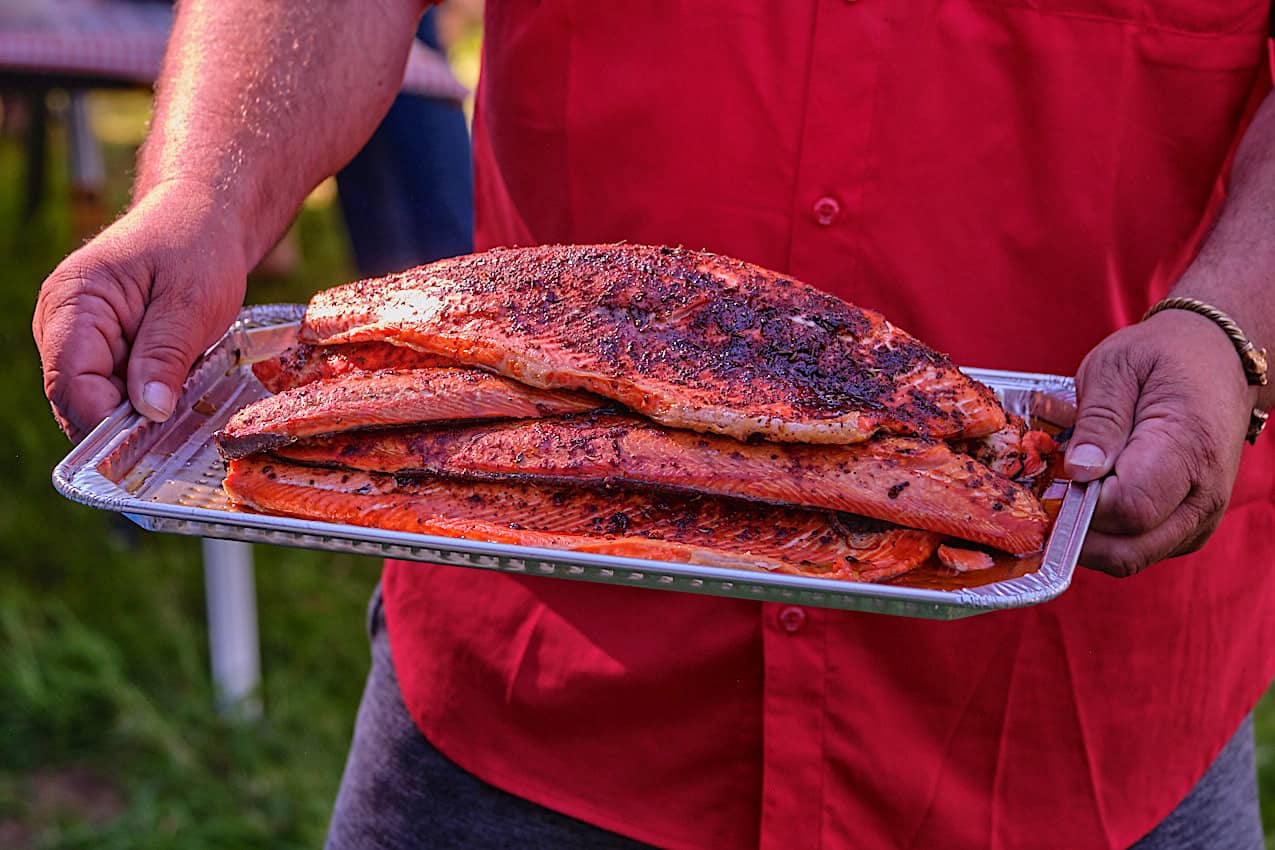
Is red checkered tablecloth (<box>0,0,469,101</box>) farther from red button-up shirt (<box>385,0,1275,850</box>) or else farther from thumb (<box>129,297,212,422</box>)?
thumb (<box>129,297,212,422</box>)

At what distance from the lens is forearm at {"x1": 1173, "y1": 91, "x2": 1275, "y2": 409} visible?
6.61 feet

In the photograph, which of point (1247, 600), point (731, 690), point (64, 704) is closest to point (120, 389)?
point (731, 690)

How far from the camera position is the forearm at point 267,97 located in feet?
7.79

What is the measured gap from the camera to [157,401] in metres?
2.01

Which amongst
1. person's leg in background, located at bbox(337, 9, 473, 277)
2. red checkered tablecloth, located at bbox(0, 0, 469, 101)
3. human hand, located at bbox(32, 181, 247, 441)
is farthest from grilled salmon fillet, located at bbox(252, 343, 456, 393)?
person's leg in background, located at bbox(337, 9, 473, 277)

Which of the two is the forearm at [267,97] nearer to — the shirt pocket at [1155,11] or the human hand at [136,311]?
A: the human hand at [136,311]

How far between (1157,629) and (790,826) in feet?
2.49

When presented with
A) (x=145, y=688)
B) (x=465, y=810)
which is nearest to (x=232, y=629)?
(x=145, y=688)

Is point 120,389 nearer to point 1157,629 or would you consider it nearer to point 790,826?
point 790,826

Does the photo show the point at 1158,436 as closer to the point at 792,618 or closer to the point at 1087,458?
the point at 1087,458

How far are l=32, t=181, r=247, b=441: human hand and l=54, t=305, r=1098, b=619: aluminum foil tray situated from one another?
62 millimetres

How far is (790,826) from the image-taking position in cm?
226

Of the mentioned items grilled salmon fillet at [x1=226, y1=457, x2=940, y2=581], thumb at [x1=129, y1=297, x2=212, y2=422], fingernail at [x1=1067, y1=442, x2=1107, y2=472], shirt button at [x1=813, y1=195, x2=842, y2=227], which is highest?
shirt button at [x1=813, y1=195, x2=842, y2=227]

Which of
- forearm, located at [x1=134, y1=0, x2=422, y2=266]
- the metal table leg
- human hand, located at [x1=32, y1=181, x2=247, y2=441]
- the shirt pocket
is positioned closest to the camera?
human hand, located at [x1=32, y1=181, x2=247, y2=441]
